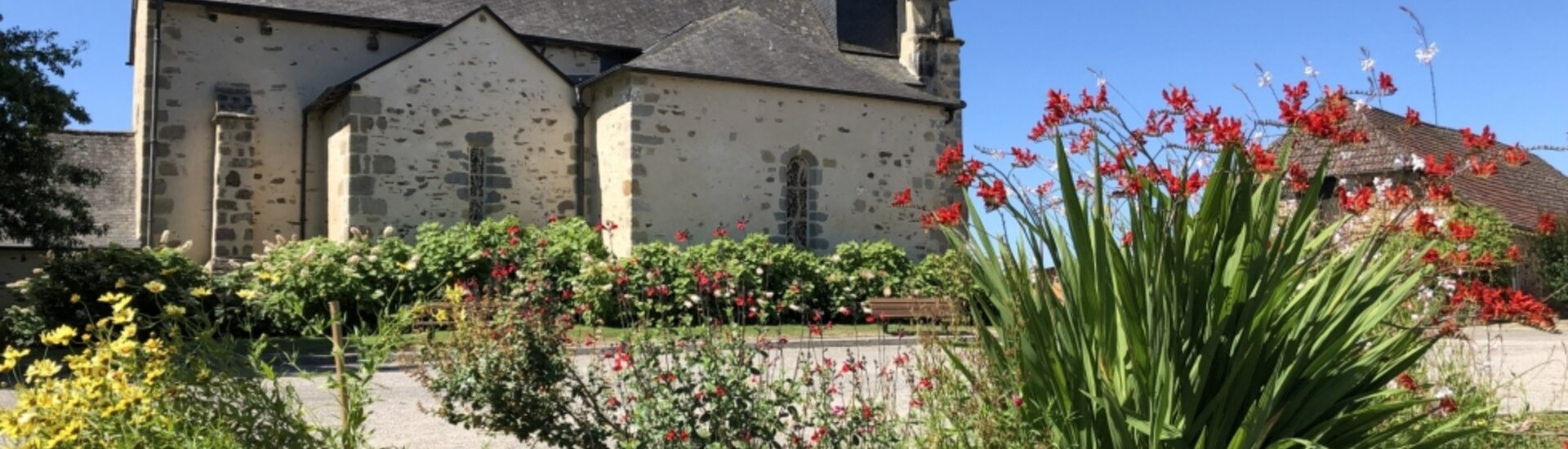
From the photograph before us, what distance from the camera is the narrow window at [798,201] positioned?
21766mm

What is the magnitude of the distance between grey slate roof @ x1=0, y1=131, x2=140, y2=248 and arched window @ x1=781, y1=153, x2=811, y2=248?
10.8m

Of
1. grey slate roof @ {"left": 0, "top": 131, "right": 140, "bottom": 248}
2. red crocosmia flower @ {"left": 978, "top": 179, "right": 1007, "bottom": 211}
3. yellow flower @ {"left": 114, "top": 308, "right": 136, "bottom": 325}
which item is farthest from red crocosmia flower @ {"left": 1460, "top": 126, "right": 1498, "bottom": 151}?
grey slate roof @ {"left": 0, "top": 131, "right": 140, "bottom": 248}

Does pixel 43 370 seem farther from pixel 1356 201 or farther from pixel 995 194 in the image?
pixel 1356 201

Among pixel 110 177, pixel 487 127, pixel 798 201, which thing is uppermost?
pixel 487 127

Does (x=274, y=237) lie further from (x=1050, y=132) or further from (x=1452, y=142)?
(x=1452, y=142)

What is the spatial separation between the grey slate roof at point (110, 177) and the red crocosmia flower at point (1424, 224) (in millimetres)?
19826

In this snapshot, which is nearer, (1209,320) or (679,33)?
(1209,320)

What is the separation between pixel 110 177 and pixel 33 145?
7906 millimetres

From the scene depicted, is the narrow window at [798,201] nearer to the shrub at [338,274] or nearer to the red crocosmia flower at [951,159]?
the shrub at [338,274]

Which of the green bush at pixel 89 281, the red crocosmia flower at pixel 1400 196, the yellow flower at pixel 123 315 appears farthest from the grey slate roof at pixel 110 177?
the red crocosmia flower at pixel 1400 196

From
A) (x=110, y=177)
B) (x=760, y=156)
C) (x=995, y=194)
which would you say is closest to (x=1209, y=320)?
(x=995, y=194)

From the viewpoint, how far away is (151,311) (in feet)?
52.0

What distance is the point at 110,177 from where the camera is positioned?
69.8 ft

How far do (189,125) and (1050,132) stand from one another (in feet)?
60.6
